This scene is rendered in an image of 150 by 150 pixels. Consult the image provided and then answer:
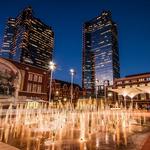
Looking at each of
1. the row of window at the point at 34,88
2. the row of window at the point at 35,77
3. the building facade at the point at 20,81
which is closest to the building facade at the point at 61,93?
the building facade at the point at 20,81

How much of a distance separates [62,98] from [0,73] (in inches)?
2266

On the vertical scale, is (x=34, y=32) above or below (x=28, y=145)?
above

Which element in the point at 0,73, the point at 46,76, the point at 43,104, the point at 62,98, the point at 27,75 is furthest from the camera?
the point at 62,98

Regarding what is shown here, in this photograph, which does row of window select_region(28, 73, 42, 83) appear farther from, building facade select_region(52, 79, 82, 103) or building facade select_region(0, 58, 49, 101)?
building facade select_region(52, 79, 82, 103)

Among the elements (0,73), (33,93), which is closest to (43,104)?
(33,93)

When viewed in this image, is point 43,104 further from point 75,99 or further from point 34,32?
point 34,32

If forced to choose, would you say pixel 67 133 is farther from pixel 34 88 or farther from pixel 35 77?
pixel 35 77

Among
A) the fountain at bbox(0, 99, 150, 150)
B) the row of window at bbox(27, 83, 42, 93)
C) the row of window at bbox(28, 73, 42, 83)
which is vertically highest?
Result: the row of window at bbox(28, 73, 42, 83)

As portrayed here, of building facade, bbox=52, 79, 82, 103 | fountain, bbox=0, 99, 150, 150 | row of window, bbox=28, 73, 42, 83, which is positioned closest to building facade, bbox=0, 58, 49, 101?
row of window, bbox=28, 73, 42, 83

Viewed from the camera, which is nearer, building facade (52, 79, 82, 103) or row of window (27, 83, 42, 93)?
row of window (27, 83, 42, 93)

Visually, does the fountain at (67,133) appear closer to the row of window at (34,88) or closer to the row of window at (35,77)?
the row of window at (34,88)

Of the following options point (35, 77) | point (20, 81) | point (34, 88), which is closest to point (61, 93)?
point (34, 88)

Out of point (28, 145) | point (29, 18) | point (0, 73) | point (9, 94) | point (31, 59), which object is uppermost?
point (29, 18)

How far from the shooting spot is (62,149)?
7762 millimetres
